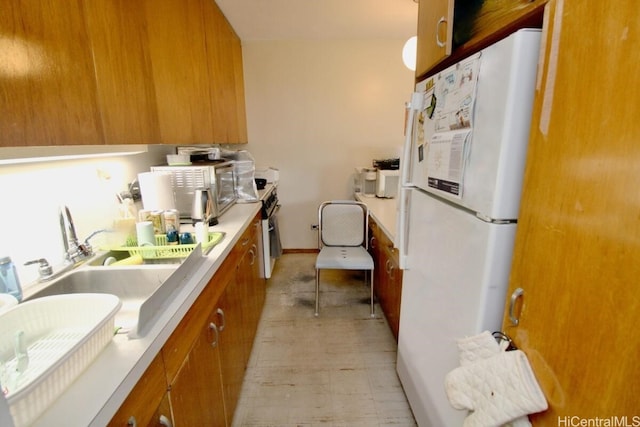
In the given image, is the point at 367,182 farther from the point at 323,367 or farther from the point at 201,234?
the point at 201,234

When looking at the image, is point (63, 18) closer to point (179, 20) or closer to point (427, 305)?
point (179, 20)

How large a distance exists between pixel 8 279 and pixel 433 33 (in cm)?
172

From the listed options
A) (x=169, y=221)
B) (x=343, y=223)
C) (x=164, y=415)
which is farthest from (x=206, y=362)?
(x=343, y=223)

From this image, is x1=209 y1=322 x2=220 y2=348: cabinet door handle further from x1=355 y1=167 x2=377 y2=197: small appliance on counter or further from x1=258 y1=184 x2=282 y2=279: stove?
x1=355 y1=167 x2=377 y2=197: small appliance on counter

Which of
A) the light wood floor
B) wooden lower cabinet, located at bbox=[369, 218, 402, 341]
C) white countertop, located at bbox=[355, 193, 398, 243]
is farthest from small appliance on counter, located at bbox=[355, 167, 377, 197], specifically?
the light wood floor

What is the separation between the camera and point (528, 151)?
72cm

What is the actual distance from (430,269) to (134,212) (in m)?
1.52

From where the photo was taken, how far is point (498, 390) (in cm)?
73

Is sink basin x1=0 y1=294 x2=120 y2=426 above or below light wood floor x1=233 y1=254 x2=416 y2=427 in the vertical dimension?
above

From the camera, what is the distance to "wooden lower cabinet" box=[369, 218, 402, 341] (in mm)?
1946

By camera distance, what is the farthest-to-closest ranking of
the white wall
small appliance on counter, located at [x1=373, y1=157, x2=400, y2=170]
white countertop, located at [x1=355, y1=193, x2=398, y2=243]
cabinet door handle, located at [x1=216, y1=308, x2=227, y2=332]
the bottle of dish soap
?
the white wall → small appliance on counter, located at [x1=373, y1=157, x2=400, y2=170] → white countertop, located at [x1=355, y1=193, x2=398, y2=243] → cabinet door handle, located at [x1=216, y1=308, x2=227, y2=332] → the bottle of dish soap

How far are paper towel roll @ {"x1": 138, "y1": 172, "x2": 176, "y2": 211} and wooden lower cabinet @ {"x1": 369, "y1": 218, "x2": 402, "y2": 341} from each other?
1388 millimetres

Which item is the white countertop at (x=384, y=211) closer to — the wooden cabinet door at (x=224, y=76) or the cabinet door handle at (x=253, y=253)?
the cabinet door handle at (x=253, y=253)

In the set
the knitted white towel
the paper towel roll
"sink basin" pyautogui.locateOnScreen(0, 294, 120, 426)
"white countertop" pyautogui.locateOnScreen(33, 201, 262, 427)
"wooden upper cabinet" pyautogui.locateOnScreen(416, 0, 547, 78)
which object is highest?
"wooden upper cabinet" pyautogui.locateOnScreen(416, 0, 547, 78)
